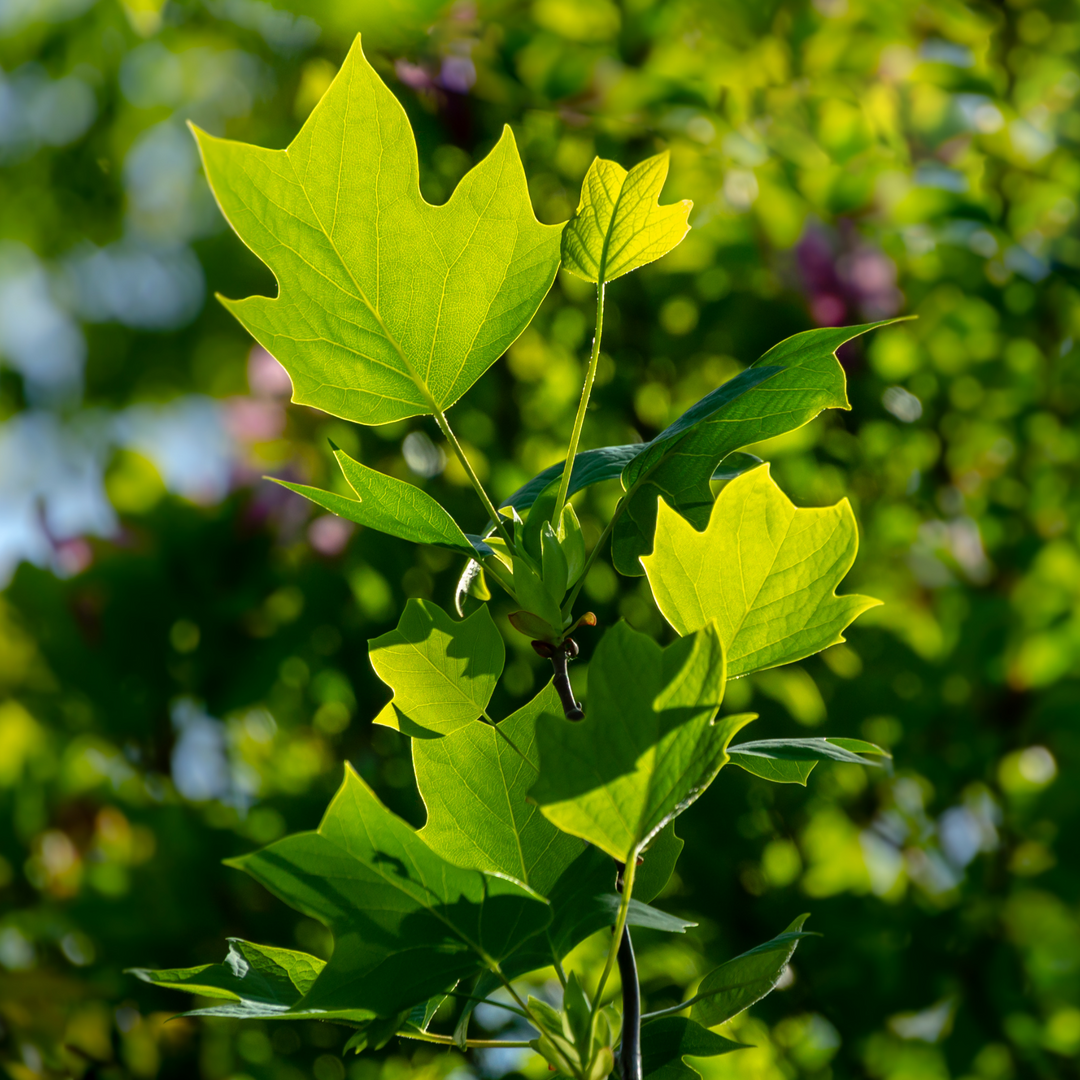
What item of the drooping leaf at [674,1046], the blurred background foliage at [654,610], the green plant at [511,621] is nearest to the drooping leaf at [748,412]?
the green plant at [511,621]

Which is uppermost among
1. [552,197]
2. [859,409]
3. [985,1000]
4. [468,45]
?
[468,45]

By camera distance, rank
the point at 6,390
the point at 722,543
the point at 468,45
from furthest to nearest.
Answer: the point at 6,390, the point at 468,45, the point at 722,543

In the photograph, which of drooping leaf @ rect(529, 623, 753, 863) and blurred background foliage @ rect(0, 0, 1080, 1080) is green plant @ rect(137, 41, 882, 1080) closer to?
drooping leaf @ rect(529, 623, 753, 863)

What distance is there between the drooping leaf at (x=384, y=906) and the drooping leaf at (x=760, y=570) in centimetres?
7

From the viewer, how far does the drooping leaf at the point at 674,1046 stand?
0.63ft

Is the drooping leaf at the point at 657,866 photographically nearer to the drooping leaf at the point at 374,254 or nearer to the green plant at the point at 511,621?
the green plant at the point at 511,621

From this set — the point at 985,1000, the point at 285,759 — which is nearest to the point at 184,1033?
the point at 285,759

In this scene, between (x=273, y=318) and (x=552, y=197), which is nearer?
(x=273, y=318)

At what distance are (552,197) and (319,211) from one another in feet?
2.13

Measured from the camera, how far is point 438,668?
19cm

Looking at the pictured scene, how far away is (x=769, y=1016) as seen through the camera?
0.66 metres

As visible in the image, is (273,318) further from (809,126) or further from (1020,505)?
(1020,505)

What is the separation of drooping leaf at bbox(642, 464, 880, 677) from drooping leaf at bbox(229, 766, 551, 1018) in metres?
0.07

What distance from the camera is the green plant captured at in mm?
157
